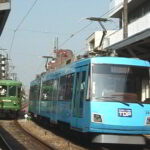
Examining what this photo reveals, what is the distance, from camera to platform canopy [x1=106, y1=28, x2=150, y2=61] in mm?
23309

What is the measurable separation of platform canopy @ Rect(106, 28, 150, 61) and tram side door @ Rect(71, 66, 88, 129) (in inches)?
207

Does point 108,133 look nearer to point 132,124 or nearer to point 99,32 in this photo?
point 132,124

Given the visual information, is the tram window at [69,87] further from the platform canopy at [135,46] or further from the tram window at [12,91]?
the tram window at [12,91]

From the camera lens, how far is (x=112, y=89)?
54.3 feet

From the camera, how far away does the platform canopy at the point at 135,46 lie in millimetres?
23309

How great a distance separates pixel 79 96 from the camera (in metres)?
17.9

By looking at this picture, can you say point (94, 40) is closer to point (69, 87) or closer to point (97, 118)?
point (69, 87)

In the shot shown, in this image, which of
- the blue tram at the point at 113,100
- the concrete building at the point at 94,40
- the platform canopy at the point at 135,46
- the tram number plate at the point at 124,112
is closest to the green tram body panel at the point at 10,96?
the platform canopy at the point at 135,46

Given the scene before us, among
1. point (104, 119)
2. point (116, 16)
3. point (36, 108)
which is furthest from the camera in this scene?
point (116, 16)

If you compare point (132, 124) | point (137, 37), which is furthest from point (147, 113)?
point (137, 37)

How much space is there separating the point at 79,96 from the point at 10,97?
19366mm

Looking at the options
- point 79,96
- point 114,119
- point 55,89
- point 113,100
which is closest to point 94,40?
point 55,89

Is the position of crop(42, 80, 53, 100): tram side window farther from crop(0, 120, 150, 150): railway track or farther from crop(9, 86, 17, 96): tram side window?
crop(9, 86, 17, 96): tram side window

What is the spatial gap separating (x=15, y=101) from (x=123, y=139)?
2122 cm
